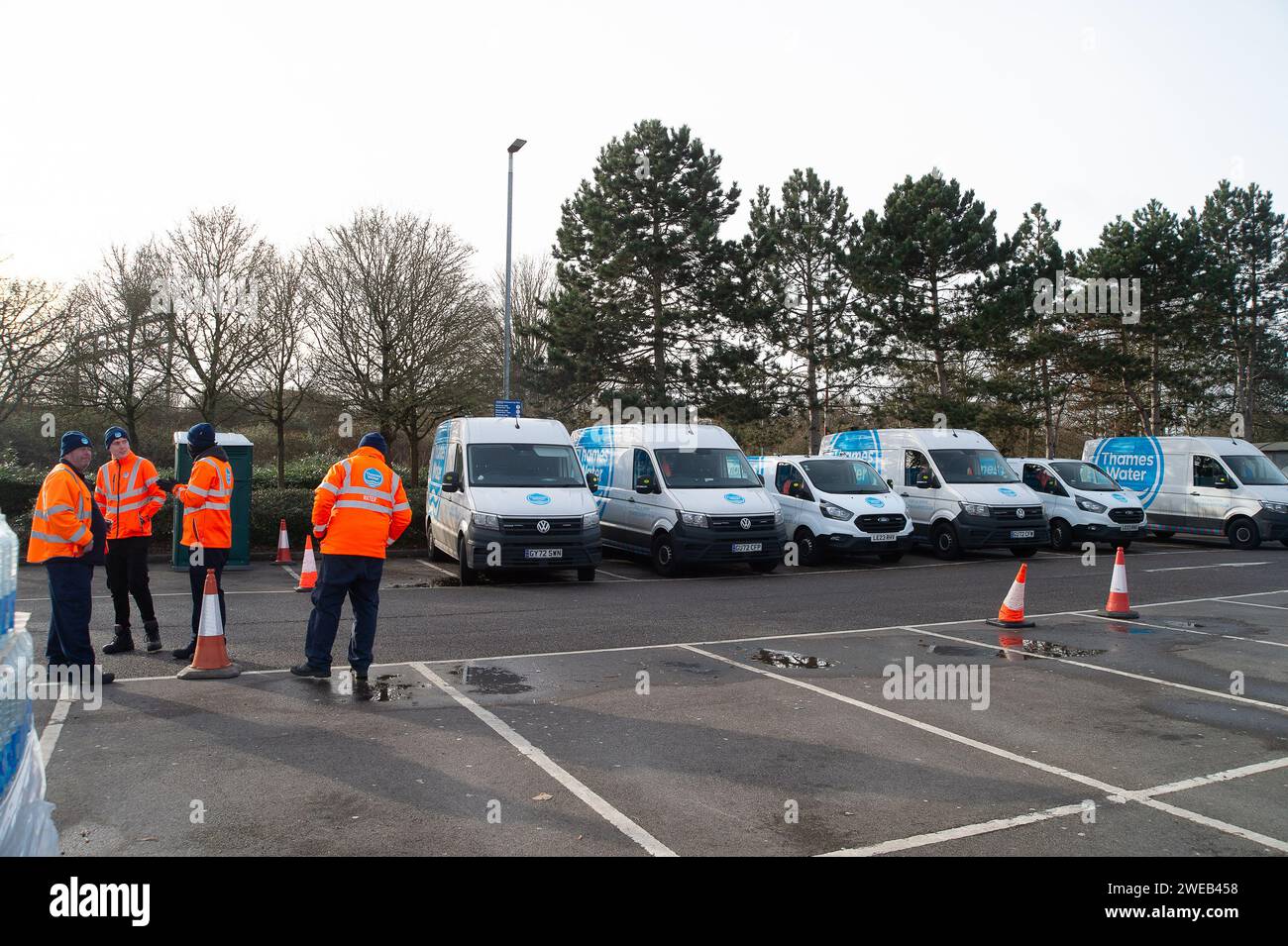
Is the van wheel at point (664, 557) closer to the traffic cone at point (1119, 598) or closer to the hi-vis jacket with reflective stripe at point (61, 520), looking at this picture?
the traffic cone at point (1119, 598)

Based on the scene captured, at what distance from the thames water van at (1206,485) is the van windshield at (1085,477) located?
2.34m

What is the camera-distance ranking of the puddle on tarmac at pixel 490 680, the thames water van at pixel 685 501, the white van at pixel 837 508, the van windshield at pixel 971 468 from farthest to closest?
the van windshield at pixel 971 468 → the white van at pixel 837 508 → the thames water van at pixel 685 501 → the puddle on tarmac at pixel 490 680

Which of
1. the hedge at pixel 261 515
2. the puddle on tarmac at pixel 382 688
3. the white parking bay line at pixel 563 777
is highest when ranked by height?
the hedge at pixel 261 515

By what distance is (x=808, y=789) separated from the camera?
17.4 feet

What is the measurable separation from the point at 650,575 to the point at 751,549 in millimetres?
1697

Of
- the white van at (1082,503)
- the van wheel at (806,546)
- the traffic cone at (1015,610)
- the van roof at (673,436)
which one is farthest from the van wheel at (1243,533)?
the traffic cone at (1015,610)

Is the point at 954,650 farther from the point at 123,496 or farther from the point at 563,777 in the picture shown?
the point at 123,496

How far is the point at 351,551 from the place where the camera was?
764 centimetres

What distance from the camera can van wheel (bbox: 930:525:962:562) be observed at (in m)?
18.6

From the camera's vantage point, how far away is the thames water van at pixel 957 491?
60.1 ft

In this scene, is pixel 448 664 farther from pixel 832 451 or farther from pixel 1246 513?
pixel 1246 513

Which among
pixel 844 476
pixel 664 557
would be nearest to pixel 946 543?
pixel 844 476

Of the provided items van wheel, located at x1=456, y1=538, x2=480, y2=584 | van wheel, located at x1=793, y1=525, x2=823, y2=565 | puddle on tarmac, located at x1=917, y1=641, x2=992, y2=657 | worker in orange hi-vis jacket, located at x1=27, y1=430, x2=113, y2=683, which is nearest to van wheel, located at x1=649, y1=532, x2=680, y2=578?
van wheel, located at x1=793, y1=525, x2=823, y2=565
